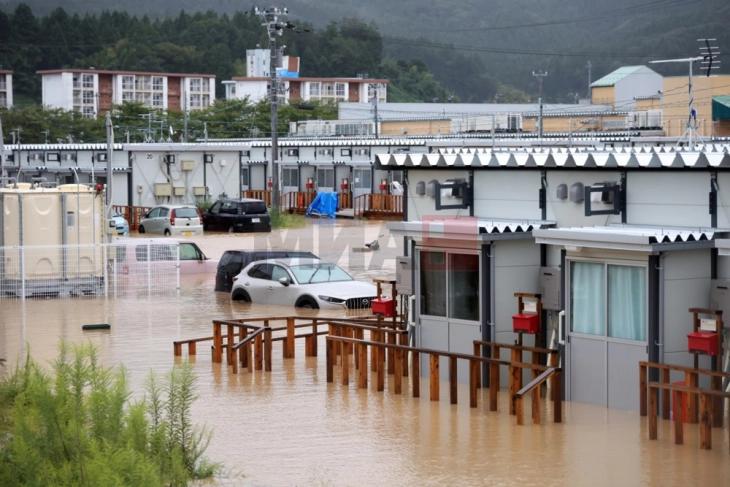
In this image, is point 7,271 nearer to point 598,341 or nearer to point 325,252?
point 325,252

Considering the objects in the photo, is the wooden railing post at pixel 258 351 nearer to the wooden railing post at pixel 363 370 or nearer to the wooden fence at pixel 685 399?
the wooden railing post at pixel 363 370

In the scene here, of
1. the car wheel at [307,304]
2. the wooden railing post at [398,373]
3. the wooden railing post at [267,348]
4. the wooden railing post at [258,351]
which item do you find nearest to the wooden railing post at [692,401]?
the wooden railing post at [398,373]

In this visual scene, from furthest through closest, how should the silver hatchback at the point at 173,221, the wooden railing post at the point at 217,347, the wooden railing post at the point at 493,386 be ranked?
the silver hatchback at the point at 173,221
the wooden railing post at the point at 217,347
the wooden railing post at the point at 493,386

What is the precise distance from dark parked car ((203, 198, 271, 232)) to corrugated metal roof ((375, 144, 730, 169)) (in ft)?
92.6

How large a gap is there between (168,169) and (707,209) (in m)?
40.7

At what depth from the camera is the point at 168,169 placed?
177 ft

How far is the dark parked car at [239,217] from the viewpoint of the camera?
157ft

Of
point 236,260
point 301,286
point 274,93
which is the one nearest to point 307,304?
point 301,286

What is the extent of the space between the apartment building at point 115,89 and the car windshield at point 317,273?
12154 cm

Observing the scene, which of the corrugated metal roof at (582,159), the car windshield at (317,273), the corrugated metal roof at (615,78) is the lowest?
the car windshield at (317,273)

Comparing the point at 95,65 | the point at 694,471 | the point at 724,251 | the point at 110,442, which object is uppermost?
the point at 95,65

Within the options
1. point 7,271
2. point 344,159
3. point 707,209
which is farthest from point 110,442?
point 344,159

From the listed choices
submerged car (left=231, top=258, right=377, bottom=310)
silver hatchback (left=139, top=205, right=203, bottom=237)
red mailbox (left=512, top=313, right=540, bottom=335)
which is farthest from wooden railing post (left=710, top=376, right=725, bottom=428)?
silver hatchback (left=139, top=205, right=203, bottom=237)

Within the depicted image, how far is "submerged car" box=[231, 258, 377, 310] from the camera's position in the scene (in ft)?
83.6
